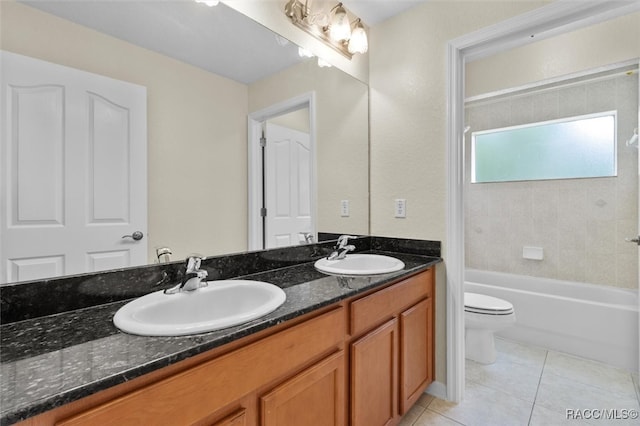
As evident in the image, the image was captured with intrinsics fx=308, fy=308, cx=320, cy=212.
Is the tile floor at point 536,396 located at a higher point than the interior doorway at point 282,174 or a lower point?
lower

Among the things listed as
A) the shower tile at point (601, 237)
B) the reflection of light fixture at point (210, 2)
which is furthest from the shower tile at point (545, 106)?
the reflection of light fixture at point (210, 2)

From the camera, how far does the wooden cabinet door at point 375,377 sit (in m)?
1.19

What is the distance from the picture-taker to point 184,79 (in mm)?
1248

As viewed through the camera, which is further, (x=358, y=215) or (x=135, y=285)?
(x=358, y=215)

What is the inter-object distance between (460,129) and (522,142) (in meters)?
1.73

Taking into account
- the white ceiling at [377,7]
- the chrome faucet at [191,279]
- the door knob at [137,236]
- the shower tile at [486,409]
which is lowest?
the shower tile at [486,409]

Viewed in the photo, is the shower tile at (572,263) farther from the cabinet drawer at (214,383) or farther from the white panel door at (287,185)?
the cabinet drawer at (214,383)

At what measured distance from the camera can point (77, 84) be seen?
3.13ft

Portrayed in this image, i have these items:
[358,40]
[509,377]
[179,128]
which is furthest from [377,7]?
[509,377]

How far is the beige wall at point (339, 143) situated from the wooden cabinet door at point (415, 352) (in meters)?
0.68

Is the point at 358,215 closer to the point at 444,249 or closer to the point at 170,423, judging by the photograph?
the point at 444,249

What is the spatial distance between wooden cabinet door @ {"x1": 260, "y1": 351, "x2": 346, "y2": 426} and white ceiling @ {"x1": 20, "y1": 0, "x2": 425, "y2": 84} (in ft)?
4.15

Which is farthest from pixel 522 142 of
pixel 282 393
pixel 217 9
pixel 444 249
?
pixel 282 393

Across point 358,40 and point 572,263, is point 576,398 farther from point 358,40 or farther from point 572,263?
point 358,40
